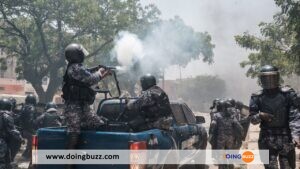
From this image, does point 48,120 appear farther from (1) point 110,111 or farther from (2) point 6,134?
(1) point 110,111

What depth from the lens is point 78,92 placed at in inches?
203

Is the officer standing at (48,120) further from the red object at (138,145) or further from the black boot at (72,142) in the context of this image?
the red object at (138,145)

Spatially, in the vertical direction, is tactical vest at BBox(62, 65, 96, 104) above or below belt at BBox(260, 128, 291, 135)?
above

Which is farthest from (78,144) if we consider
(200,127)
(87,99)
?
(200,127)

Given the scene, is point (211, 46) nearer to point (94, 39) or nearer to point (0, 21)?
point (94, 39)

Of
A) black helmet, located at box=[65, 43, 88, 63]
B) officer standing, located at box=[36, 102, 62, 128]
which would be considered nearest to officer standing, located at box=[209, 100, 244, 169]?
officer standing, located at box=[36, 102, 62, 128]

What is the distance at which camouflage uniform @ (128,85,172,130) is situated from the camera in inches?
230

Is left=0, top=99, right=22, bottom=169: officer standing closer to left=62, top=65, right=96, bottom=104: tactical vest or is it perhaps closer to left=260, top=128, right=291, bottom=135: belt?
left=62, top=65, right=96, bottom=104: tactical vest

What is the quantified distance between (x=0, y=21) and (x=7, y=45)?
1663mm

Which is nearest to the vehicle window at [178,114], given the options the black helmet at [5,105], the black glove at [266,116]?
the black glove at [266,116]

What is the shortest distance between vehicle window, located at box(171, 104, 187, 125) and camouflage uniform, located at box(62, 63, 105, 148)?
95.3 inches

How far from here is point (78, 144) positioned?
4977mm

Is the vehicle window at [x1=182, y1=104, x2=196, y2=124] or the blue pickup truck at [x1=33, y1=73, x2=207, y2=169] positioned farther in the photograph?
the vehicle window at [x1=182, y1=104, x2=196, y2=124]

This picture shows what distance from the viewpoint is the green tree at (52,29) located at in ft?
73.8
